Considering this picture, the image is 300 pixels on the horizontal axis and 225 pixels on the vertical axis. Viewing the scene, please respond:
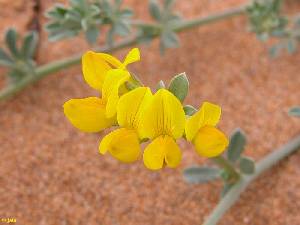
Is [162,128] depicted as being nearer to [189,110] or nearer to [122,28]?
[189,110]

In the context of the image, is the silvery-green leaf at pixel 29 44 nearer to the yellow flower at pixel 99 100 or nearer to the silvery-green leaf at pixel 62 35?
the silvery-green leaf at pixel 62 35

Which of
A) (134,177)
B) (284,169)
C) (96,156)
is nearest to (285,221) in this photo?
(284,169)

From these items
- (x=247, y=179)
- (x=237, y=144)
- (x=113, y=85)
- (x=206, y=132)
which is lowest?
(x=247, y=179)

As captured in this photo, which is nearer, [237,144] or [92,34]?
[237,144]

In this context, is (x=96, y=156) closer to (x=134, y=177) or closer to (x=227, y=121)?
(x=134, y=177)

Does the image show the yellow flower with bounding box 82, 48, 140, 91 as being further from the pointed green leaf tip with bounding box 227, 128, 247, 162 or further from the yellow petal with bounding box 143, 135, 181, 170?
the pointed green leaf tip with bounding box 227, 128, 247, 162

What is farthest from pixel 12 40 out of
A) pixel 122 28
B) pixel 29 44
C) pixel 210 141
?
pixel 210 141
